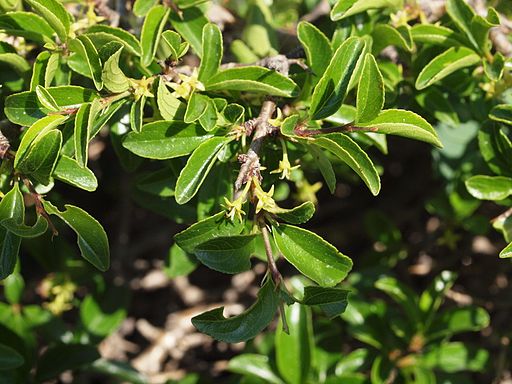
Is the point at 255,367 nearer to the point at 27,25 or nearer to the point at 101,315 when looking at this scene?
the point at 101,315

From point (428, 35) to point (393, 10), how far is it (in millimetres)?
111

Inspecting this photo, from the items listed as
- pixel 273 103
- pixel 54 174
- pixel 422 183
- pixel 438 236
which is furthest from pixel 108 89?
pixel 422 183

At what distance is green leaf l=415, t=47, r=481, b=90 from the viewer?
4.80 ft

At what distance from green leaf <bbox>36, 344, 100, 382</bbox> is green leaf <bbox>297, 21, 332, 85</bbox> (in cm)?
99

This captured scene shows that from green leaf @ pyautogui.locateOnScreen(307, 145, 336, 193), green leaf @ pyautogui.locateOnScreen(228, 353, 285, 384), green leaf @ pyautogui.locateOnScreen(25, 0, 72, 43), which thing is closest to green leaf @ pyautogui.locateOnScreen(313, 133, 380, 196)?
green leaf @ pyautogui.locateOnScreen(307, 145, 336, 193)

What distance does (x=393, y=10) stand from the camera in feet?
5.25

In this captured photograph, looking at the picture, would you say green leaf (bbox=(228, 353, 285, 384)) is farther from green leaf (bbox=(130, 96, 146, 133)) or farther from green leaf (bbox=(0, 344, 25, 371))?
green leaf (bbox=(130, 96, 146, 133))

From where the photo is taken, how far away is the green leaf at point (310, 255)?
126 cm

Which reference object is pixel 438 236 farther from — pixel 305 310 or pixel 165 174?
pixel 165 174

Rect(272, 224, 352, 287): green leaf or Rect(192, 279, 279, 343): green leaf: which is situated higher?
Rect(272, 224, 352, 287): green leaf

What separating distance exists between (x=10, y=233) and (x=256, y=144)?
1.56 ft

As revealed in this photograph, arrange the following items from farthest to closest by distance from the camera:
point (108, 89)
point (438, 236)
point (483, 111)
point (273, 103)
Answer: point (438, 236)
point (483, 111)
point (273, 103)
point (108, 89)

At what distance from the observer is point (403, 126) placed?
1215 millimetres

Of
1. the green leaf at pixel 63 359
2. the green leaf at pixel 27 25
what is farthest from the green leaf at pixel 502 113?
the green leaf at pixel 63 359
